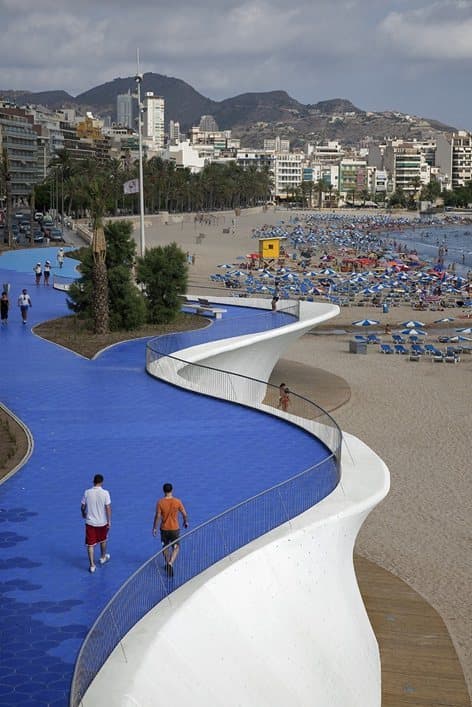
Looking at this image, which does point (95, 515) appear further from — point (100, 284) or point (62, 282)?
point (62, 282)

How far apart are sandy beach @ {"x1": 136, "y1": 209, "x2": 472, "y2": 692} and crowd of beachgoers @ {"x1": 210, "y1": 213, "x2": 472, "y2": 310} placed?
7.18m

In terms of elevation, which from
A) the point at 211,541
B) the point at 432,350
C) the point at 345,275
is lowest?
the point at 345,275

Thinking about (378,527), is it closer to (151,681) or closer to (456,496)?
(456,496)

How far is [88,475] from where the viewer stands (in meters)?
12.3

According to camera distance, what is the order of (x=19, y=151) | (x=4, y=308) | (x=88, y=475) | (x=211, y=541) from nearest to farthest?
(x=211, y=541)
(x=88, y=475)
(x=4, y=308)
(x=19, y=151)

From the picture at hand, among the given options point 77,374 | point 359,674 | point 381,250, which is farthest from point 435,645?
point 381,250

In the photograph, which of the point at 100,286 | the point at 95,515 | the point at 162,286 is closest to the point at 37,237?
the point at 162,286

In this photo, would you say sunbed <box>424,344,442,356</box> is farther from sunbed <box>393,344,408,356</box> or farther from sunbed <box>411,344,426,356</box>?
sunbed <box>393,344,408,356</box>

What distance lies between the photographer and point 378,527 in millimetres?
16688

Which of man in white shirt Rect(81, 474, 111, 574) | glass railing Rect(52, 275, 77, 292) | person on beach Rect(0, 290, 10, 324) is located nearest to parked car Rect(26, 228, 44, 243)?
glass railing Rect(52, 275, 77, 292)

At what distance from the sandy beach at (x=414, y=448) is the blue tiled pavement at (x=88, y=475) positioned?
3035mm

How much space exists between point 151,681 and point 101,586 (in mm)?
2305

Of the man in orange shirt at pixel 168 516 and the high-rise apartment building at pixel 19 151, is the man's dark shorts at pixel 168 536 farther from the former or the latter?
the high-rise apartment building at pixel 19 151

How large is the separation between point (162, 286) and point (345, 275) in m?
39.8
